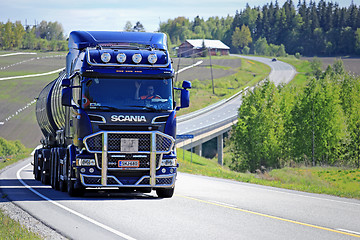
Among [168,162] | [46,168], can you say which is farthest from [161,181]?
[46,168]

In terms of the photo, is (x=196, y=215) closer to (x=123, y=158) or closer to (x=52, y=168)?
(x=123, y=158)

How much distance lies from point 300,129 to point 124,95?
6153 cm

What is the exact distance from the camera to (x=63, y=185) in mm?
18594

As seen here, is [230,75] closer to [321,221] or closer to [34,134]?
[34,134]

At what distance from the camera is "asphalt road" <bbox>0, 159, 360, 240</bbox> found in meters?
10.4

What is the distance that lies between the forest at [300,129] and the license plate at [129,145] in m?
56.3

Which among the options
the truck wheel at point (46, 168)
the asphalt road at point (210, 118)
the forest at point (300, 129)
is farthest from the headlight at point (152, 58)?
the asphalt road at point (210, 118)

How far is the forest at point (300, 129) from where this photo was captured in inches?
2825

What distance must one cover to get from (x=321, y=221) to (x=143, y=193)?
7.16 metres

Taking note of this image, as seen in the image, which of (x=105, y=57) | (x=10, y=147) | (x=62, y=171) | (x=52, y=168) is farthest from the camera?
(x=10, y=147)

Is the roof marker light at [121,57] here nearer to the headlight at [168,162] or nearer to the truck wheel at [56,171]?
the headlight at [168,162]

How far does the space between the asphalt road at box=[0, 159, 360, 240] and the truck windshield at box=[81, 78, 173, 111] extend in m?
2.38

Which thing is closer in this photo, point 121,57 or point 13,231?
point 13,231

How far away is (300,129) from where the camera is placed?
7450cm
